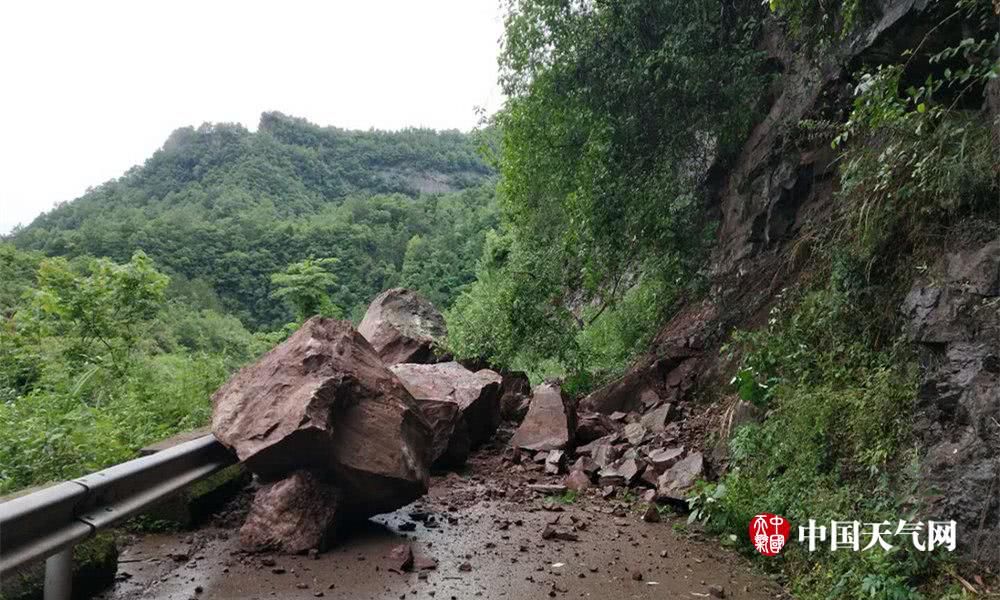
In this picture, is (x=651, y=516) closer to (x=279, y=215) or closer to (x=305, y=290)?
(x=305, y=290)

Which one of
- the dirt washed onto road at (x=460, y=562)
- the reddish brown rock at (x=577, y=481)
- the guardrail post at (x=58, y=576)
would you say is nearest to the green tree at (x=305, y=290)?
the reddish brown rock at (x=577, y=481)

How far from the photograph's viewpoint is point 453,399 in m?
6.58

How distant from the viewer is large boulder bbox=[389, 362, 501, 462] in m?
6.30

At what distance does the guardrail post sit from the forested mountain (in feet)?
53.5

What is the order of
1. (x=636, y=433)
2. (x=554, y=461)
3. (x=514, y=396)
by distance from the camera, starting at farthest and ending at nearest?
(x=514, y=396), (x=636, y=433), (x=554, y=461)

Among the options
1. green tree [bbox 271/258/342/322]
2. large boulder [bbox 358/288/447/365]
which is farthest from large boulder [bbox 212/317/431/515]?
green tree [bbox 271/258/342/322]

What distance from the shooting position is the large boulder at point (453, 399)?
6.30 m

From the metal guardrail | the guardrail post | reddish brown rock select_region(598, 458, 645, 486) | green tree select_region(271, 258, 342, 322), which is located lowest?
reddish brown rock select_region(598, 458, 645, 486)

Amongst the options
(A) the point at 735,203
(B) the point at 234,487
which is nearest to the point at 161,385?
(B) the point at 234,487

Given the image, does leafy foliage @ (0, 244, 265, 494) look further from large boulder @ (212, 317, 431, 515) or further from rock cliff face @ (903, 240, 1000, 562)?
rock cliff face @ (903, 240, 1000, 562)

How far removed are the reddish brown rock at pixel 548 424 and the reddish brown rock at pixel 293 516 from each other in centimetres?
331

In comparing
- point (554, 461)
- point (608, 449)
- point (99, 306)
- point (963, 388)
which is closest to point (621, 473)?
point (608, 449)

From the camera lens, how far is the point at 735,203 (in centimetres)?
938

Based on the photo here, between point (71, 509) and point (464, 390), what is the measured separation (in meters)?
4.76
